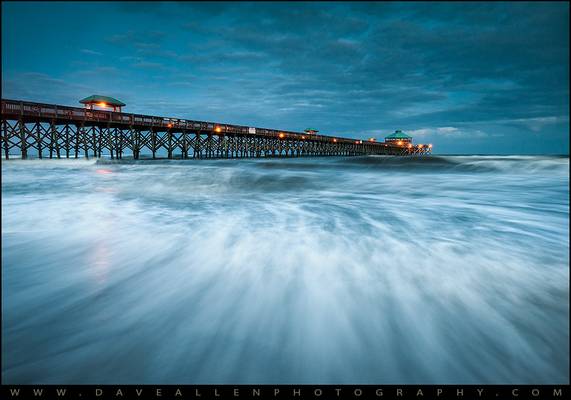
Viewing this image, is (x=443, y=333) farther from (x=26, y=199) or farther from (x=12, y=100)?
(x=12, y=100)

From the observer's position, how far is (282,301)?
274 centimetres

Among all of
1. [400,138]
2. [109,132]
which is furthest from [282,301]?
[400,138]

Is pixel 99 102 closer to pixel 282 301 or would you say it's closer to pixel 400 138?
pixel 282 301

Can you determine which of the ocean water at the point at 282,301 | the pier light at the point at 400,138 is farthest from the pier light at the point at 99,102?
the pier light at the point at 400,138

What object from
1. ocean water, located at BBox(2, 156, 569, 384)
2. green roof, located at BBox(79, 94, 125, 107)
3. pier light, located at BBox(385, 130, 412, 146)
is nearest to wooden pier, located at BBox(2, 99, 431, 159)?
green roof, located at BBox(79, 94, 125, 107)

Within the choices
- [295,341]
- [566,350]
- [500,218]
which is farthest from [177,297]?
[500,218]

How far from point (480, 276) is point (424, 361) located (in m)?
1.74

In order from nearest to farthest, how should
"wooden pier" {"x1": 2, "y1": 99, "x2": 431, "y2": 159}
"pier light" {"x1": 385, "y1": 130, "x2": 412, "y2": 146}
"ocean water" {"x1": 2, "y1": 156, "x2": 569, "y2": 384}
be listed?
1. "ocean water" {"x1": 2, "y1": 156, "x2": 569, "y2": 384}
2. "wooden pier" {"x1": 2, "y1": 99, "x2": 431, "y2": 159}
3. "pier light" {"x1": 385, "y1": 130, "x2": 412, "y2": 146}

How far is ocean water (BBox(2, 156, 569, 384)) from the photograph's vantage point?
6.26 feet

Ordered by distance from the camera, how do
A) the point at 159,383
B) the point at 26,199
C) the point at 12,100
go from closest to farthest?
the point at 159,383, the point at 26,199, the point at 12,100

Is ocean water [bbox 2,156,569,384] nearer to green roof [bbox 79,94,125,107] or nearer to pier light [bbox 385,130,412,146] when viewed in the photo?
green roof [bbox 79,94,125,107]

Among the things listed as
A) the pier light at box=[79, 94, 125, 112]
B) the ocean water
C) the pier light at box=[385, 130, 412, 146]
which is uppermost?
the pier light at box=[385, 130, 412, 146]

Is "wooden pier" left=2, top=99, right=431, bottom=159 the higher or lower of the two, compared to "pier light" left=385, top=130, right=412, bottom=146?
A: lower

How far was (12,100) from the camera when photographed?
19.5 meters
